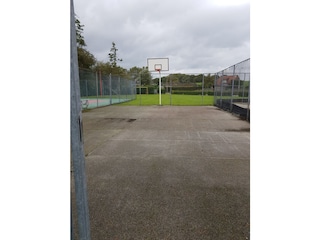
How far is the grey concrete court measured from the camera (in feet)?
5.80

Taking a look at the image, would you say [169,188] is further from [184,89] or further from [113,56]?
[113,56]

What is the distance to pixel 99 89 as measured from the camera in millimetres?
13188

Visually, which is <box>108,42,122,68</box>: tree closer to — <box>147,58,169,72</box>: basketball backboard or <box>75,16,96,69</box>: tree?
<box>75,16,96,69</box>: tree

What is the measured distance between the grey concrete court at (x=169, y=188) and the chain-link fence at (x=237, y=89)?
3.65m

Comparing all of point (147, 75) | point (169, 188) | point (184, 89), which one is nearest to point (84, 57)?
point (147, 75)

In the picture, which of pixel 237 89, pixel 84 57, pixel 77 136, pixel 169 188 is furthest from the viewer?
pixel 84 57

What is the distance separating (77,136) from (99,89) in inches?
514

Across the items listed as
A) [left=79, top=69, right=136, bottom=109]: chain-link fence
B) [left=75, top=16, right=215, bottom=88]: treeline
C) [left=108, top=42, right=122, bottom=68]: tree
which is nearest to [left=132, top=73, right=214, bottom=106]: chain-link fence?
[left=75, top=16, right=215, bottom=88]: treeline

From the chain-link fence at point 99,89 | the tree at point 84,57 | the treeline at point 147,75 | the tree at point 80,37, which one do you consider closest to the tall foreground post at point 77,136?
the chain-link fence at point 99,89

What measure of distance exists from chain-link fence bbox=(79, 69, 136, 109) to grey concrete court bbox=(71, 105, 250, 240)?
7910 mm

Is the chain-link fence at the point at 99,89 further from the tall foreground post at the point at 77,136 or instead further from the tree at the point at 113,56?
the tree at the point at 113,56

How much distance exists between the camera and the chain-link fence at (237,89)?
24.8ft
